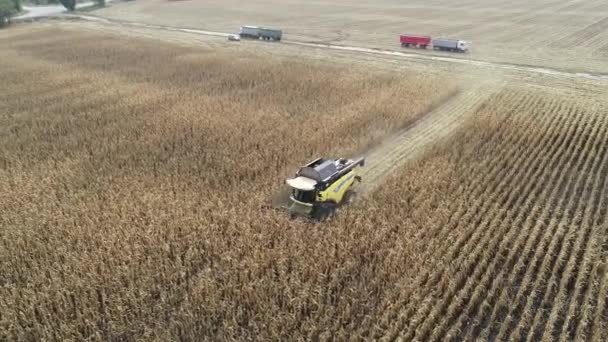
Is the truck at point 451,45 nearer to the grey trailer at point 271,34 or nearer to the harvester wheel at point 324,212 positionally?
the grey trailer at point 271,34

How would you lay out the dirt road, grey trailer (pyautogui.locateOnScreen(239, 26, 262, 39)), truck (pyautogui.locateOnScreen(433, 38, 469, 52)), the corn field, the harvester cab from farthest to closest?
grey trailer (pyautogui.locateOnScreen(239, 26, 262, 39)), truck (pyautogui.locateOnScreen(433, 38, 469, 52)), the dirt road, the harvester cab, the corn field

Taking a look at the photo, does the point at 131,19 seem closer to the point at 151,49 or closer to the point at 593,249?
the point at 151,49

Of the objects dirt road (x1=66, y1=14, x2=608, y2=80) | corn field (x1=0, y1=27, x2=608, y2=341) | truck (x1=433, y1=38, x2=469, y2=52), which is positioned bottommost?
corn field (x1=0, y1=27, x2=608, y2=341)

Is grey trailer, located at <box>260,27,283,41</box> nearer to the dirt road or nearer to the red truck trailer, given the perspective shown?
the dirt road

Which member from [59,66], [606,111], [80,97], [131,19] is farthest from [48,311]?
[131,19]

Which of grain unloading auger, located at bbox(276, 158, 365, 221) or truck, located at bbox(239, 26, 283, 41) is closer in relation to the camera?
grain unloading auger, located at bbox(276, 158, 365, 221)

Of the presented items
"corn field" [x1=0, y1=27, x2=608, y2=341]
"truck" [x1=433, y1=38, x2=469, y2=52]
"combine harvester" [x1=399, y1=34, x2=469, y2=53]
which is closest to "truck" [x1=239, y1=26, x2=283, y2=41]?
"combine harvester" [x1=399, y1=34, x2=469, y2=53]

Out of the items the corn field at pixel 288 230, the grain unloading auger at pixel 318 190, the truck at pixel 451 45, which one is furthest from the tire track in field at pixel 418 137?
the truck at pixel 451 45
